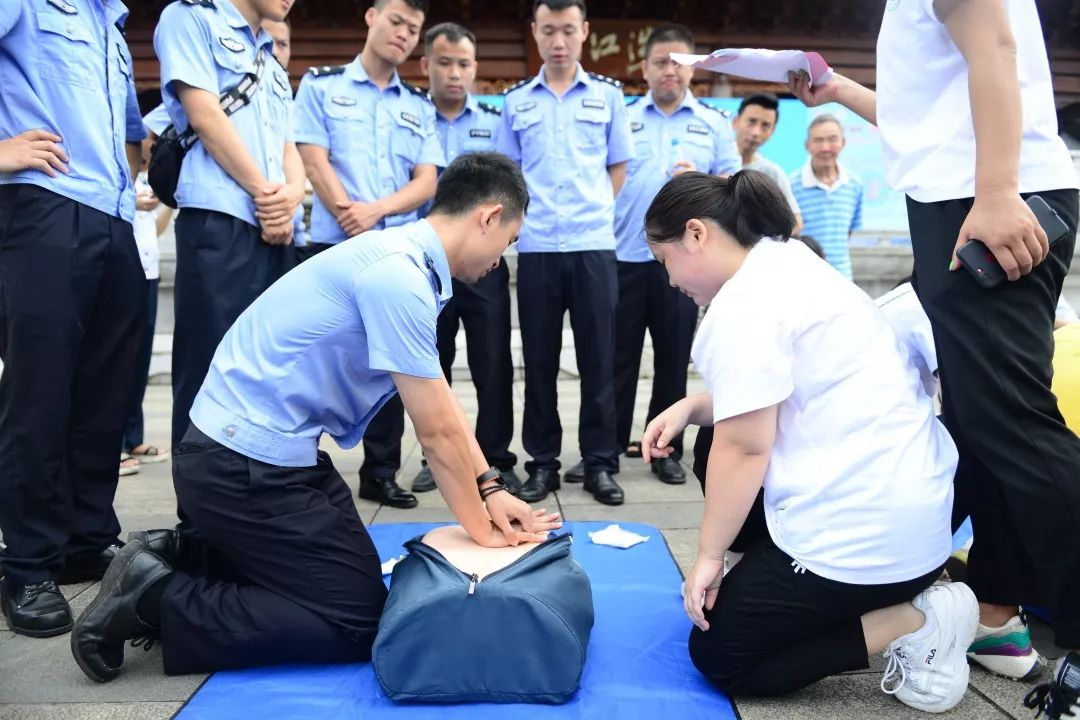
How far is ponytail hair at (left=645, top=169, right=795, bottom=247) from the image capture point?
1786 millimetres

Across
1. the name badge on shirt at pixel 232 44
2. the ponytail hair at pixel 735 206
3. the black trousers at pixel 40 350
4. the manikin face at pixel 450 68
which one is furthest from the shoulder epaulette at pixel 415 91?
the ponytail hair at pixel 735 206

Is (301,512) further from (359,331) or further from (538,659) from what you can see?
(538,659)

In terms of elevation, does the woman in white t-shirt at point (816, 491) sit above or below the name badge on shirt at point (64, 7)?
below

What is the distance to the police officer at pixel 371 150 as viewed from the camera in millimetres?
3270

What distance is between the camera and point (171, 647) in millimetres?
1846

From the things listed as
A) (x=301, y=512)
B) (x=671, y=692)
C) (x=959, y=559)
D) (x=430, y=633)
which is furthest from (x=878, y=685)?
(x=301, y=512)

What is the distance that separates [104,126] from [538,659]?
187cm

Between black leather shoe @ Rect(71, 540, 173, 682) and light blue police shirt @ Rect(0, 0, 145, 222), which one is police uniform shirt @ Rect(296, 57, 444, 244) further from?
black leather shoe @ Rect(71, 540, 173, 682)

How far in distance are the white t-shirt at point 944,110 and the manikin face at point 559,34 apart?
1864 millimetres

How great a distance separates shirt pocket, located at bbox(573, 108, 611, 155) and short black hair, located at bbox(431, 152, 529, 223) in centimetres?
149

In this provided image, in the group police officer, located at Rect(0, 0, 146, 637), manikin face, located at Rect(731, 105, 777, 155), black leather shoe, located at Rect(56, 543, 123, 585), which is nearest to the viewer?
police officer, located at Rect(0, 0, 146, 637)

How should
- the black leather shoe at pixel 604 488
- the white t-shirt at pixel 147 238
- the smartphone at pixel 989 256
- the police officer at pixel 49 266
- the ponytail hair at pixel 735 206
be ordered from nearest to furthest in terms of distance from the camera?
1. the smartphone at pixel 989 256
2. the ponytail hair at pixel 735 206
3. the police officer at pixel 49 266
4. the black leather shoe at pixel 604 488
5. the white t-shirt at pixel 147 238

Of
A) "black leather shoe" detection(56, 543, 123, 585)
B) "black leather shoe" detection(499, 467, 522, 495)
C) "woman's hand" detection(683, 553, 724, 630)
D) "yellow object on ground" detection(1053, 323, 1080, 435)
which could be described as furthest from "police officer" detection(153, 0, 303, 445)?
"yellow object on ground" detection(1053, 323, 1080, 435)

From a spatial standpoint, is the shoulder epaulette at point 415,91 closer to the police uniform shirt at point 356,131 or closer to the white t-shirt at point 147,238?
the police uniform shirt at point 356,131
